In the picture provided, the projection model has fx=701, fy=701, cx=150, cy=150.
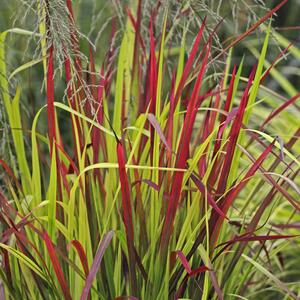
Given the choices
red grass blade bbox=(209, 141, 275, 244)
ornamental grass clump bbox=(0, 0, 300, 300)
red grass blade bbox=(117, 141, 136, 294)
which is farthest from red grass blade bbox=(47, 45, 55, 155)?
red grass blade bbox=(209, 141, 275, 244)

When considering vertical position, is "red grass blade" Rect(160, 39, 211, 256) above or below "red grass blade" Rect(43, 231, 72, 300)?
above

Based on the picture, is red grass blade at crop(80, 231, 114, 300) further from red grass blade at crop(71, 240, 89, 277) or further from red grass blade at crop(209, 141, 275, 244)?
red grass blade at crop(209, 141, 275, 244)

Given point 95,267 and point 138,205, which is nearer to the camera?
point 95,267

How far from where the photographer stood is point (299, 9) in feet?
10.6

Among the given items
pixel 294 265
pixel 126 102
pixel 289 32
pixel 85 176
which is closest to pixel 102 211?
pixel 85 176

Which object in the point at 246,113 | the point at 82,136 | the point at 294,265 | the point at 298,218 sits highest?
the point at 246,113

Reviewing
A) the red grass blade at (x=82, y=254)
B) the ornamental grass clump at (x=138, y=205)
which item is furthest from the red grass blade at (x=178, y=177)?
the red grass blade at (x=82, y=254)

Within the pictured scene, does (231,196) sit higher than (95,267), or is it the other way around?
(231,196)

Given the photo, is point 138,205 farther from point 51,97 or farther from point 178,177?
point 51,97

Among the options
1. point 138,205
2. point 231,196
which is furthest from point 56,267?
point 231,196

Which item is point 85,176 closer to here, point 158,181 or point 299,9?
point 158,181

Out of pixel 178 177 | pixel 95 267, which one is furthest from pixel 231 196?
pixel 95 267

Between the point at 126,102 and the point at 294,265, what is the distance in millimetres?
799

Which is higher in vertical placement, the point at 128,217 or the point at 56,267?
→ the point at 128,217
